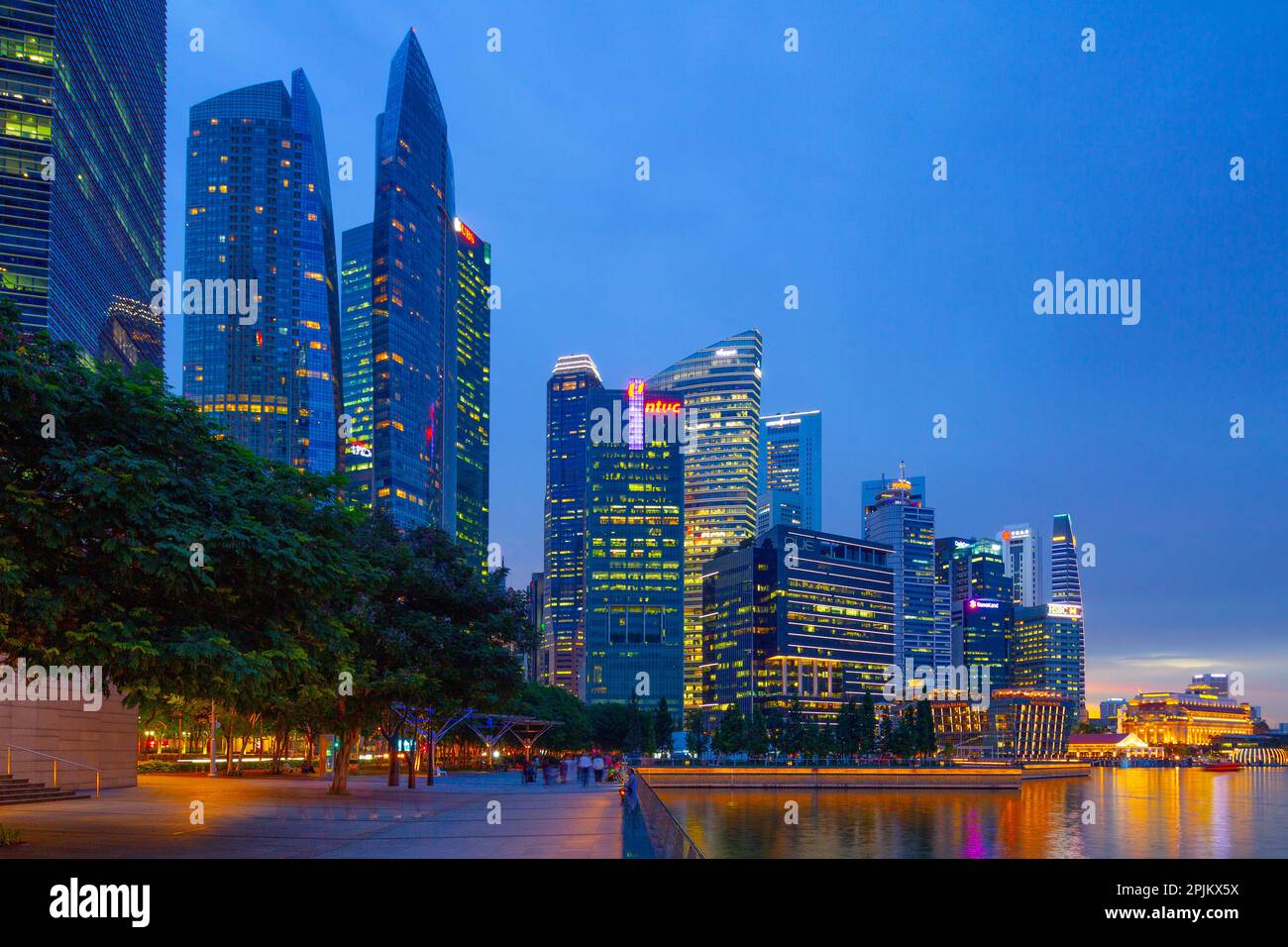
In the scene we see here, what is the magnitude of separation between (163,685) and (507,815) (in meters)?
16.2

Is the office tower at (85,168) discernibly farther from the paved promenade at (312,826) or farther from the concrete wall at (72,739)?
the paved promenade at (312,826)

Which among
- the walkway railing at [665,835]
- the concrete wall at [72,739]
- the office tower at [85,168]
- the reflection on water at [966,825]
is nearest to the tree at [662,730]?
the reflection on water at [966,825]

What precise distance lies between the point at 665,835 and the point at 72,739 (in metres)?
38.8

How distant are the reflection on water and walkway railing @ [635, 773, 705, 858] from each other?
19665 millimetres

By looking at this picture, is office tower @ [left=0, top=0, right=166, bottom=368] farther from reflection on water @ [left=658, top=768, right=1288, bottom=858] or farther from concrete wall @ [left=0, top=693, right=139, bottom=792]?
reflection on water @ [left=658, top=768, right=1288, bottom=858]

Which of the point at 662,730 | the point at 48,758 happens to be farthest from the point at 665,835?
the point at 662,730

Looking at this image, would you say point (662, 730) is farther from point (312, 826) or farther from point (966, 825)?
point (312, 826)

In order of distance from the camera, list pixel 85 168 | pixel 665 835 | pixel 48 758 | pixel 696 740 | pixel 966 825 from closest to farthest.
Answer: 1. pixel 665 835
2. pixel 48 758
3. pixel 966 825
4. pixel 85 168
5. pixel 696 740

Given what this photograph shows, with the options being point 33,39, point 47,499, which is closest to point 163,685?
point 47,499

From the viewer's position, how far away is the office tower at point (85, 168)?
12131cm

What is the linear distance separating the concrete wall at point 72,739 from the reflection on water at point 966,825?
2704 centimetres

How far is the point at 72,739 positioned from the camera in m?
46.4
